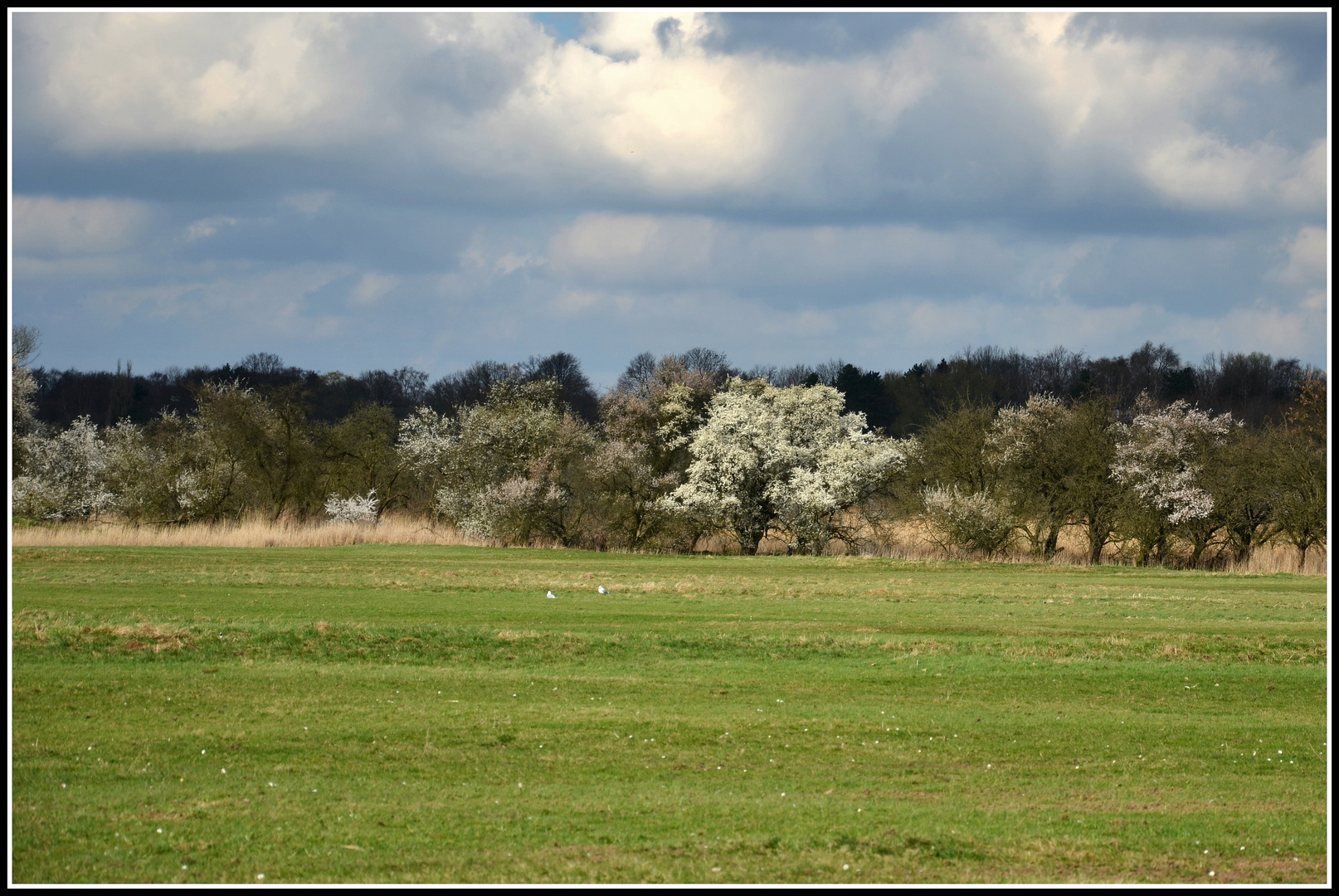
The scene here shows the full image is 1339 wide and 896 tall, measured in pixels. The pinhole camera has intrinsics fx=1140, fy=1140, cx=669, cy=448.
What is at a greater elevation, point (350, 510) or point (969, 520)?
point (969, 520)

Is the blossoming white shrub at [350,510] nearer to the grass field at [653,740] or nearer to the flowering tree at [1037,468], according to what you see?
the grass field at [653,740]

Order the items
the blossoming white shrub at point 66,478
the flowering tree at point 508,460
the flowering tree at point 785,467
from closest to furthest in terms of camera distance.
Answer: the flowering tree at point 785,467, the blossoming white shrub at point 66,478, the flowering tree at point 508,460

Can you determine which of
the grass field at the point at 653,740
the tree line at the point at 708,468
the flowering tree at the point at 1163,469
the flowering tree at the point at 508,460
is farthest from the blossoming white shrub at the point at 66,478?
the flowering tree at the point at 1163,469

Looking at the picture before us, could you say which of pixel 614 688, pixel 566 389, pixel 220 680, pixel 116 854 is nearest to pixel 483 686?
pixel 614 688

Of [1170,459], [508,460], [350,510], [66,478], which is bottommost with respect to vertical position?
[350,510]

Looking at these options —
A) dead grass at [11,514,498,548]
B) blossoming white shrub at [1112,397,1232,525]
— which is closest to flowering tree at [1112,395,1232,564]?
blossoming white shrub at [1112,397,1232,525]

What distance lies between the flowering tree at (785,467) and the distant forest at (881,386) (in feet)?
41.9

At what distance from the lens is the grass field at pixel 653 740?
28.6ft

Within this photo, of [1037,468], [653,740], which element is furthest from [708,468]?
[653,740]

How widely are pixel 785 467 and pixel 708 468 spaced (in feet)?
10.6

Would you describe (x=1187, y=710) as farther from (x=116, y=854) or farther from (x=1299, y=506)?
(x=1299, y=506)

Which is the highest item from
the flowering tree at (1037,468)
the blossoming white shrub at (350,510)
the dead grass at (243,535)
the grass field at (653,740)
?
the flowering tree at (1037,468)

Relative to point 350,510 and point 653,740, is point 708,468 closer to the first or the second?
point 350,510

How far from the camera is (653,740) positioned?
12.9 metres
